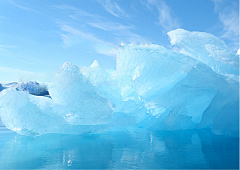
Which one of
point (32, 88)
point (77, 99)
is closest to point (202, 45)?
point (77, 99)

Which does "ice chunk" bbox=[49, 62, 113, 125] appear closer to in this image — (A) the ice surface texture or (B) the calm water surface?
(A) the ice surface texture

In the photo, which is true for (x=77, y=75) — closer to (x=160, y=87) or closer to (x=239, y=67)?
(x=160, y=87)

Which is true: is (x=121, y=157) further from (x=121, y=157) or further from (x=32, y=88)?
(x=32, y=88)

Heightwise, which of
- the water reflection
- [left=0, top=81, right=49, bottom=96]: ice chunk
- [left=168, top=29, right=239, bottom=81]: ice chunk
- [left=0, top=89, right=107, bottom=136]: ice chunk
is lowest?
the water reflection

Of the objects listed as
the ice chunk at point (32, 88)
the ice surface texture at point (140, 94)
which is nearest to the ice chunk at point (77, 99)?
the ice surface texture at point (140, 94)

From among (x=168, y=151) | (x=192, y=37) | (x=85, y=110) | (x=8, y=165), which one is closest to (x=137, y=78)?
(x=85, y=110)

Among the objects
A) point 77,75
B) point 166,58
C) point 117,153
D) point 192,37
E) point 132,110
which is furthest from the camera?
point 192,37

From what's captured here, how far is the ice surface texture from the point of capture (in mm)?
6508

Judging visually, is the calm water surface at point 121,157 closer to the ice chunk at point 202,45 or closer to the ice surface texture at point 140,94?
the ice surface texture at point 140,94

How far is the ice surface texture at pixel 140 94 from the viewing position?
651 centimetres

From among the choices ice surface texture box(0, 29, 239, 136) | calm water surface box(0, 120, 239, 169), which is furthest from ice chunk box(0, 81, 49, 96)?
calm water surface box(0, 120, 239, 169)

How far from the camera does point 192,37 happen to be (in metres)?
8.28

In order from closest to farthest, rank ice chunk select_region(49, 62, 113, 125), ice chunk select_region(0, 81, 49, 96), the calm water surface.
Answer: the calm water surface
ice chunk select_region(49, 62, 113, 125)
ice chunk select_region(0, 81, 49, 96)

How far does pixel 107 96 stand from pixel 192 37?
387 cm
